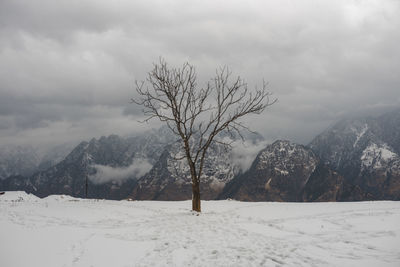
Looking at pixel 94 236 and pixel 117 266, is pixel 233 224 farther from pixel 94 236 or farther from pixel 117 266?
pixel 117 266

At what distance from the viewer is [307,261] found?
10.0 meters

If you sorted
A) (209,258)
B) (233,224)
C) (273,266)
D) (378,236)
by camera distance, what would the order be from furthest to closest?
1. (233,224)
2. (378,236)
3. (209,258)
4. (273,266)

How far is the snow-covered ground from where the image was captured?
34.0 ft

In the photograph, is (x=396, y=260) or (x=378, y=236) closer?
(x=396, y=260)

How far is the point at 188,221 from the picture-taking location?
18031mm

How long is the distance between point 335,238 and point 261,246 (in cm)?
355

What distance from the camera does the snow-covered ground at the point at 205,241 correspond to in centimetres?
1037

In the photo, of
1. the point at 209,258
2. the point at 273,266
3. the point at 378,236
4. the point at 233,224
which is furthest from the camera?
the point at 233,224

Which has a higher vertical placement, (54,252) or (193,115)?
(193,115)

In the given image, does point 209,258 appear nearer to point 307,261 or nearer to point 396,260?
point 307,261

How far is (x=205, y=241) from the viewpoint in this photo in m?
13.1

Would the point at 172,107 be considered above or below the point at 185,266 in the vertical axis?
above

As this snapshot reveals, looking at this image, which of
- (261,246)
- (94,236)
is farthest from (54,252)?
(261,246)

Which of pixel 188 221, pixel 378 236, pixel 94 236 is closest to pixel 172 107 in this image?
pixel 188 221
